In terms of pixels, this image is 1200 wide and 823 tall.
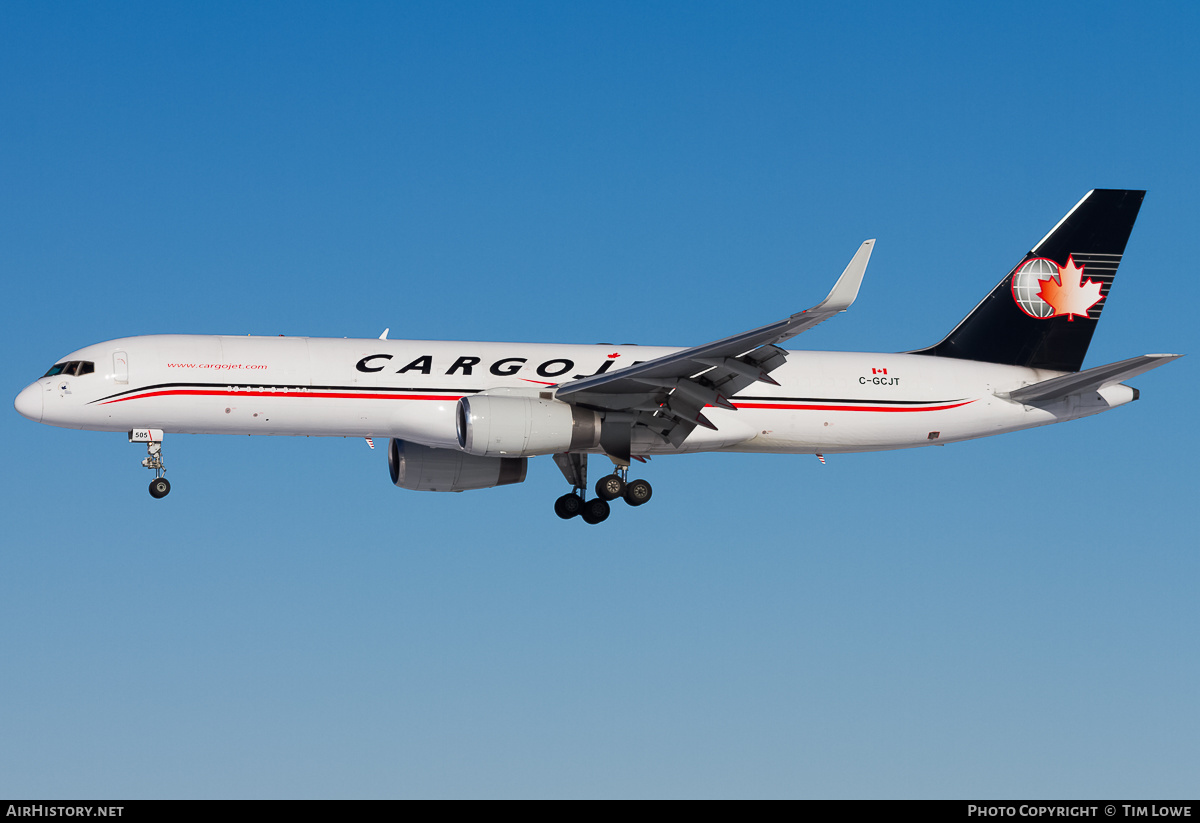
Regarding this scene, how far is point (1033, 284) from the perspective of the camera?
37.8 metres

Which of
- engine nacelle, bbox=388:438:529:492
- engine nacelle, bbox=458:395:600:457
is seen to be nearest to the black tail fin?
engine nacelle, bbox=458:395:600:457

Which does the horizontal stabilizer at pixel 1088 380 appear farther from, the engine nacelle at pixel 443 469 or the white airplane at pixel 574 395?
the engine nacelle at pixel 443 469

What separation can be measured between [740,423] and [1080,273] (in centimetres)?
1112

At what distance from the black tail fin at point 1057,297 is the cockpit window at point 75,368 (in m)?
21.0

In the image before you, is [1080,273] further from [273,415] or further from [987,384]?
[273,415]

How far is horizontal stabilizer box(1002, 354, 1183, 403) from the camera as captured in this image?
30.9m

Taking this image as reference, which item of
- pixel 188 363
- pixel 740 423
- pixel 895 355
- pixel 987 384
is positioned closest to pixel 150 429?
pixel 188 363

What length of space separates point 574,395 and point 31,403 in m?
12.5

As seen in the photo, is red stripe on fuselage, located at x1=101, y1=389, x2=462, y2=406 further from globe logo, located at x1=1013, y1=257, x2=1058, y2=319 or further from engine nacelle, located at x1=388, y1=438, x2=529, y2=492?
globe logo, located at x1=1013, y1=257, x2=1058, y2=319

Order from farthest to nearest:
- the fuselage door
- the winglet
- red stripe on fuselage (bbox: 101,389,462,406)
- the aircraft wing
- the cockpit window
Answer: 1. the cockpit window
2. the fuselage door
3. red stripe on fuselage (bbox: 101,389,462,406)
4. the aircraft wing
5. the winglet

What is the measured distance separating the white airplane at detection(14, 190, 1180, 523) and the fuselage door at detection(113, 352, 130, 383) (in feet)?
0.11

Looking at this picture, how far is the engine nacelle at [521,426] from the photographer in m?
30.9

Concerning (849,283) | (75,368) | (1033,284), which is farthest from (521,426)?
(1033,284)

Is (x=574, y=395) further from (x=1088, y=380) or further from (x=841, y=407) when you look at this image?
(x=1088, y=380)
